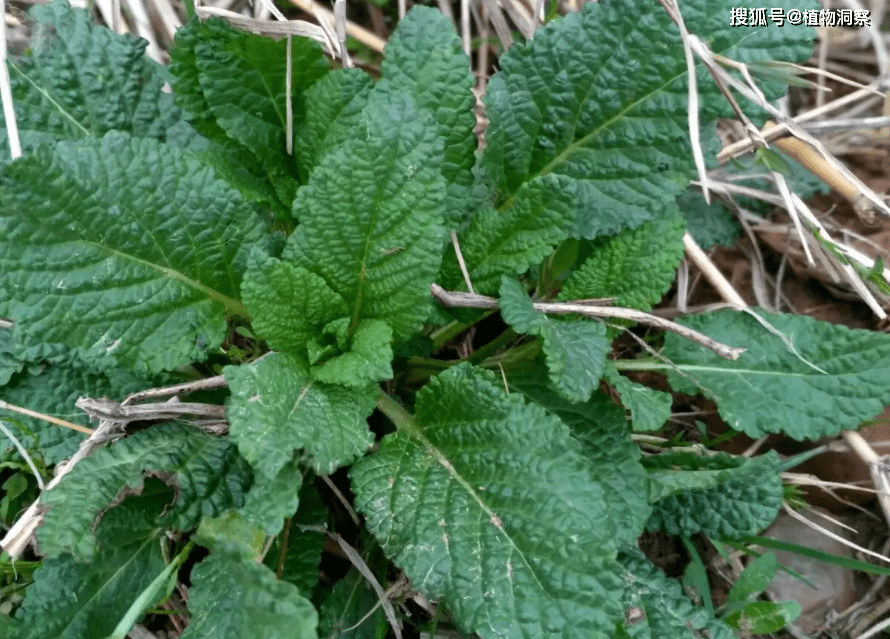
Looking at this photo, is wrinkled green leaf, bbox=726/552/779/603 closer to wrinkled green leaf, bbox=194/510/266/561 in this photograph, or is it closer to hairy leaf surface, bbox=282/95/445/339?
hairy leaf surface, bbox=282/95/445/339

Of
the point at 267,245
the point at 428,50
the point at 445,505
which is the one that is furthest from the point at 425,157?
the point at 445,505

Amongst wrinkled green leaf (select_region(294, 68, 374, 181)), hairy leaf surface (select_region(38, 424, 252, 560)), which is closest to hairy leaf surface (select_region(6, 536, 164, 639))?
hairy leaf surface (select_region(38, 424, 252, 560))

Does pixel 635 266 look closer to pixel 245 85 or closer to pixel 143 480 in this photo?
pixel 245 85

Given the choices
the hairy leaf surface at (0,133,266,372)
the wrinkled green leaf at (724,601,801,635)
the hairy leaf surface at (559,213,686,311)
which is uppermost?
the hairy leaf surface at (0,133,266,372)

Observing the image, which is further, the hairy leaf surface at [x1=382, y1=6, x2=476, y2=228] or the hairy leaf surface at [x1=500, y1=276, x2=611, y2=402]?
the hairy leaf surface at [x1=382, y1=6, x2=476, y2=228]

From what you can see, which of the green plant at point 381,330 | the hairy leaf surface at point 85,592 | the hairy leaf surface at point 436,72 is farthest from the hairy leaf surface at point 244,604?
the hairy leaf surface at point 436,72

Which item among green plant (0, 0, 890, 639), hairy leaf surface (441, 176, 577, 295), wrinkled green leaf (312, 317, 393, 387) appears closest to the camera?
green plant (0, 0, 890, 639)
